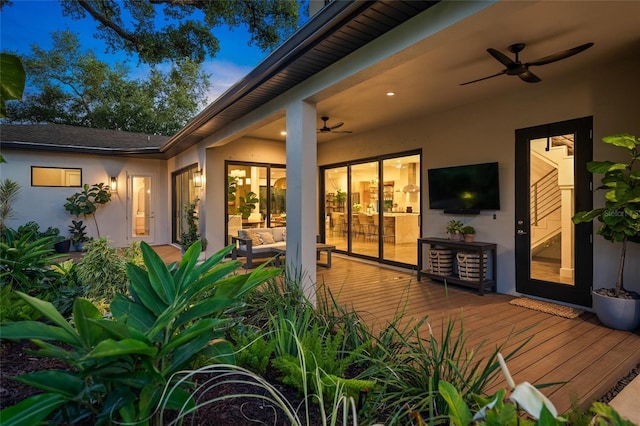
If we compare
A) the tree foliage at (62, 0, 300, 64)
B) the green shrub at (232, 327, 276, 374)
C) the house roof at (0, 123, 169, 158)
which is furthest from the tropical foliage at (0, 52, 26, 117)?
the tree foliage at (62, 0, 300, 64)

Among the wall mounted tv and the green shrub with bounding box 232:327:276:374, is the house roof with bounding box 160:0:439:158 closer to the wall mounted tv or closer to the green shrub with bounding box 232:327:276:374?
the green shrub with bounding box 232:327:276:374

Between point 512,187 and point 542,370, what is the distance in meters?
3.23

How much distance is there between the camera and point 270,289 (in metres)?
2.78

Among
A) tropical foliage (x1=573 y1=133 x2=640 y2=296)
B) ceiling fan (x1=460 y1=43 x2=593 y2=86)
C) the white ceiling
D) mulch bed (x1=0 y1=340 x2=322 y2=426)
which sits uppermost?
the white ceiling

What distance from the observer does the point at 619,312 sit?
12.0 ft

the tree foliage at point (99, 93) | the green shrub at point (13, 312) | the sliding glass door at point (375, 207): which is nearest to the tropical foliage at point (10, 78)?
the green shrub at point (13, 312)

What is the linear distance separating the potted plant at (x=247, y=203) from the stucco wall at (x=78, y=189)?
3.24 metres

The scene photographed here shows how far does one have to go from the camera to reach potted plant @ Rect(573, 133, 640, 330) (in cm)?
343

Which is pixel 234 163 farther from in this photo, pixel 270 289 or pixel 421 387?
pixel 421 387

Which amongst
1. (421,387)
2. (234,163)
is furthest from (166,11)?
(421,387)

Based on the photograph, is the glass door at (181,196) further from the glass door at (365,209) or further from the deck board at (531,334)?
the deck board at (531,334)

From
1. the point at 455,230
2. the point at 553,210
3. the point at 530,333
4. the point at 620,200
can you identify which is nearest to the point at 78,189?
the point at 455,230

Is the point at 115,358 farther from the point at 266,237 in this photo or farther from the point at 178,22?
the point at 178,22

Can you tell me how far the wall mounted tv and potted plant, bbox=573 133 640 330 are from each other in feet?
5.65
